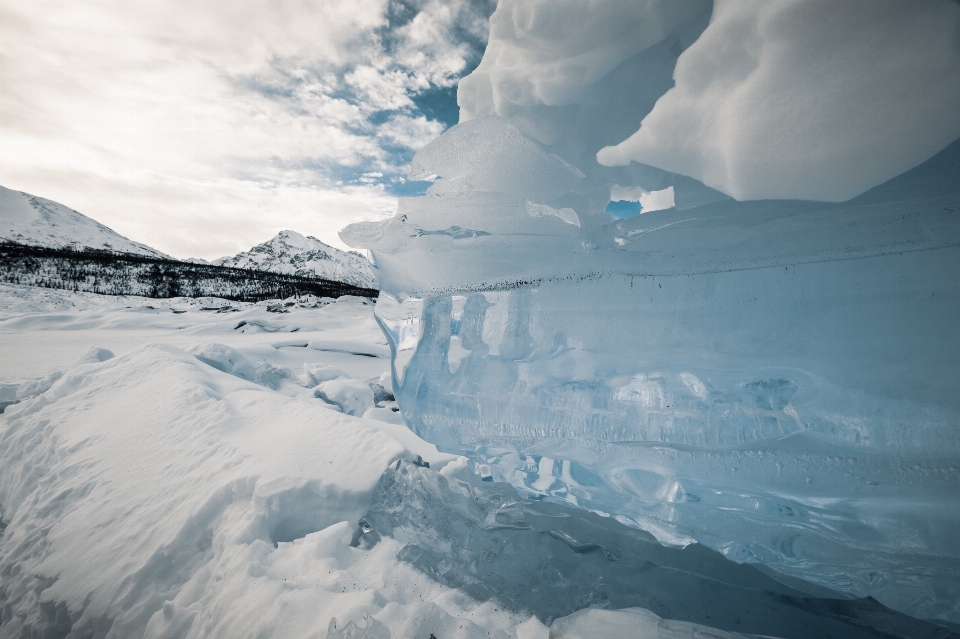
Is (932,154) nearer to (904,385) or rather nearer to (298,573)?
(904,385)

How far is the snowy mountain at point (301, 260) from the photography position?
108 meters

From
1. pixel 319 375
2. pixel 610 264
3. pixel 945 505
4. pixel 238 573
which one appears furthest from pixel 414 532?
pixel 319 375

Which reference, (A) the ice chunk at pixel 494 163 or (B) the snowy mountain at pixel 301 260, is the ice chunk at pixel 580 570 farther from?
(B) the snowy mountain at pixel 301 260

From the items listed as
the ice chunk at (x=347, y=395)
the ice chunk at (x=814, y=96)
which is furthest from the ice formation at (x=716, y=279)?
the ice chunk at (x=347, y=395)

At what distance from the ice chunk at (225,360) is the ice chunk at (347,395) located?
1.00 meters

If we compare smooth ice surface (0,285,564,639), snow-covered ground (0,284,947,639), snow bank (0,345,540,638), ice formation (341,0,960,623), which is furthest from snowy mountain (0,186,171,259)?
ice formation (341,0,960,623)

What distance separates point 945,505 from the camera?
1188mm

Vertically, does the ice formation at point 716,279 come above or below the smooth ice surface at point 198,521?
above

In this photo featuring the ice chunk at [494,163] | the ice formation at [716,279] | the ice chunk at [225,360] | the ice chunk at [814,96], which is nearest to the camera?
the ice chunk at [814,96]

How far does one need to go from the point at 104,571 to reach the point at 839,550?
257 centimetres

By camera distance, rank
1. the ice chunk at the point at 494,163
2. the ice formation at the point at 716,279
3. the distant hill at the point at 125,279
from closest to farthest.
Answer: the ice formation at the point at 716,279
the ice chunk at the point at 494,163
the distant hill at the point at 125,279

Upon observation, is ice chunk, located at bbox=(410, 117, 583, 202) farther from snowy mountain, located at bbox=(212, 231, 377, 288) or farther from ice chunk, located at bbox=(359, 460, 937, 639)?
snowy mountain, located at bbox=(212, 231, 377, 288)

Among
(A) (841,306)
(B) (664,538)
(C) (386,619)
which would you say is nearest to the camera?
(C) (386,619)

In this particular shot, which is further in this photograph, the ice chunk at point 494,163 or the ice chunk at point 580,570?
the ice chunk at point 494,163
